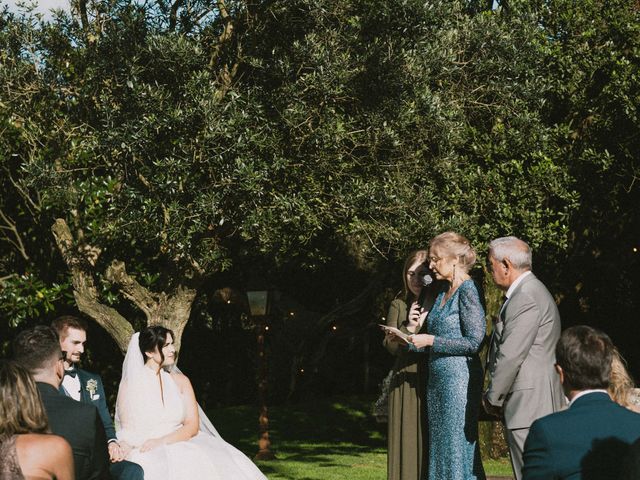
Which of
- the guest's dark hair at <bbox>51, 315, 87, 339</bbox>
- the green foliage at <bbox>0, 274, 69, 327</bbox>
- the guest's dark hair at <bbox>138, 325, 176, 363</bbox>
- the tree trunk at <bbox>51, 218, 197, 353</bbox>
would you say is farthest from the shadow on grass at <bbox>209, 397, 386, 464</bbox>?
the guest's dark hair at <bbox>51, 315, 87, 339</bbox>

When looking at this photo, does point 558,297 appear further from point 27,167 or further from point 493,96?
point 27,167

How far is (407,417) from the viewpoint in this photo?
7.63m

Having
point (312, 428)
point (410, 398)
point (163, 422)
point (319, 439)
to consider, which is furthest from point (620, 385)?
point (312, 428)

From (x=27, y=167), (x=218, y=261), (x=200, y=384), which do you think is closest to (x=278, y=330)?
(x=200, y=384)

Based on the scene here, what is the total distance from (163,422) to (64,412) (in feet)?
11.9

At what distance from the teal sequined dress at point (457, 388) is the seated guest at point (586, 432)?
3091mm

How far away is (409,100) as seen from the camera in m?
12.7

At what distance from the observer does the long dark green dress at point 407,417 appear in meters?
7.57

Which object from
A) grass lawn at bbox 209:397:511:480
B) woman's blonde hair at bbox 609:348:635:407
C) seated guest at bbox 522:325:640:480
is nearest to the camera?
seated guest at bbox 522:325:640:480

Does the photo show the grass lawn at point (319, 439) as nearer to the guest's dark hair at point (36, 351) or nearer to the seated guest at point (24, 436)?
the guest's dark hair at point (36, 351)

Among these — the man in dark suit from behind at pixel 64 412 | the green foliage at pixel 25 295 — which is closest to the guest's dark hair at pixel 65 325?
the man in dark suit from behind at pixel 64 412

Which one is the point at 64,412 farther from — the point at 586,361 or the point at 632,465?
the point at 632,465

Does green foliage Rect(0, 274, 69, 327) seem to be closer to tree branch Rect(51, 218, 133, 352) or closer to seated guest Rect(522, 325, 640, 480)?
tree branch Rect(51, 218, 133, 352)

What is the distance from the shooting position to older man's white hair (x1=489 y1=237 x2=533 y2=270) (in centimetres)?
658
